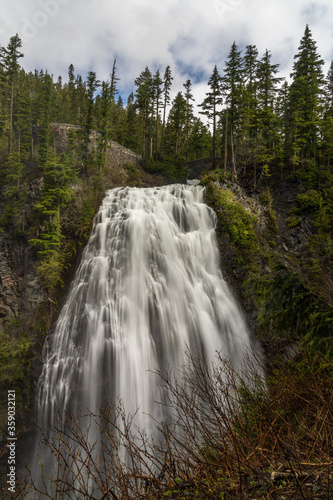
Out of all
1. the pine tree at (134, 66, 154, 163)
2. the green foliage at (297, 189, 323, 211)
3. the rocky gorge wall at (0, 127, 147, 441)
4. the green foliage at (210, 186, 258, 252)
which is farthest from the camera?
the pine tree at (134, 66, 154, 163)

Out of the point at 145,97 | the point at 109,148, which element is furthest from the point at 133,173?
the point at 145,97

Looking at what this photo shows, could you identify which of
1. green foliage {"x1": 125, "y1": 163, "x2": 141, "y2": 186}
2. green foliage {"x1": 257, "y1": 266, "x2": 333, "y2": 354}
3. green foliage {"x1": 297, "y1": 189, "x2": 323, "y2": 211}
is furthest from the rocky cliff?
green foliage {"x1": 297, "y1": 189, "x2": 323, "y2": 211}

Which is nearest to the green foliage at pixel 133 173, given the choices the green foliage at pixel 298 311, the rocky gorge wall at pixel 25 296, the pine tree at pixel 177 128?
the rocky gorge wall at pixel 25 296

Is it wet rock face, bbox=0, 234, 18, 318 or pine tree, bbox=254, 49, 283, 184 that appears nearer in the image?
wet rock face, bbox=0, 234, 18, 318

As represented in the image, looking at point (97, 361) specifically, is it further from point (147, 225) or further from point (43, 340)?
point (147, 225)

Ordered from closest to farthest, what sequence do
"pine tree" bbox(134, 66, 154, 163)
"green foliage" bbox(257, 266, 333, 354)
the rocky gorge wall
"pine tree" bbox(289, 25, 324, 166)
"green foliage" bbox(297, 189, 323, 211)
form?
1. "green foliage" bbox(257, 266, 333, 354)
2. the rocky gorge wall
3. "green foliage" bbox(297, 189, 323, 211)
4. "pine tree" bbox(289, 25, 324, 166)
5. "pine tree" bbox(134, 66, 154, 163)

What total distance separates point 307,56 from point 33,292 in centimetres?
3229

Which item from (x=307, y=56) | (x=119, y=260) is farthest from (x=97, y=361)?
(x=307, y=56)

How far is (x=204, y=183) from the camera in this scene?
20672 mm

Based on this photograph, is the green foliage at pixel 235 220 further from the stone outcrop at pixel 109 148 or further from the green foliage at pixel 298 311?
the stone outcrop at pixel 109 148

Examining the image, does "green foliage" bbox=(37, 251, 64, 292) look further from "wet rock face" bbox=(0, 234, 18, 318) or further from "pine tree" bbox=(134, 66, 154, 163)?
"pine tree" bbox=(134, 66, 154, 163)

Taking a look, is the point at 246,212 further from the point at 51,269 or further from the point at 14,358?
the point at 14,358

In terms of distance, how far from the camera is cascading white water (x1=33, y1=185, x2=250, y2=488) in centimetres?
1070

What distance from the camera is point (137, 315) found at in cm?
1227
